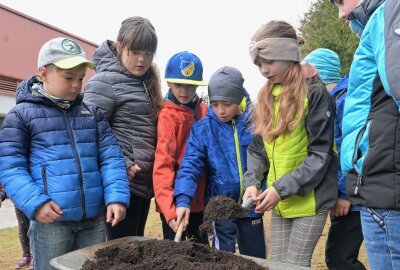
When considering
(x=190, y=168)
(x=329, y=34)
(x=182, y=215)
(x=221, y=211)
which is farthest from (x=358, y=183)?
(x=329, y=34)

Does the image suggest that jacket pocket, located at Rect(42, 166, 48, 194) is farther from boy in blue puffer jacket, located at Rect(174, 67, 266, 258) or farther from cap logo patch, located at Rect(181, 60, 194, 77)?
cap logo patch, located at Rect(181, 60, 194, 77)

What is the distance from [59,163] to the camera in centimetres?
250

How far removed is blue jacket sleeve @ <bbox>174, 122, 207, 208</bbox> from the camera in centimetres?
283

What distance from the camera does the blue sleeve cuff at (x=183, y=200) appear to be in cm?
279

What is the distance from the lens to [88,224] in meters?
2.67

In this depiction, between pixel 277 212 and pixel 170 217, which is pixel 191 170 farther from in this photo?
pixel 277 212

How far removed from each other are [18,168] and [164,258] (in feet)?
3.19

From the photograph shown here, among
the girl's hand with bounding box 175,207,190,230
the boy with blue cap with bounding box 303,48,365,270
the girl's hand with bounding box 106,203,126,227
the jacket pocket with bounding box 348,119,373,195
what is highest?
the jacket pocket with bounding box 348,119,373,195

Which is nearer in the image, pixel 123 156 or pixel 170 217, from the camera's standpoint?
pixel 170 217

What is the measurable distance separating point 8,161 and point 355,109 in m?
1.79

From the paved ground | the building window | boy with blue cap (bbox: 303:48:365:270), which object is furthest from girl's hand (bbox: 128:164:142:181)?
the building window

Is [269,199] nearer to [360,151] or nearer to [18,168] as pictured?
[360,151]

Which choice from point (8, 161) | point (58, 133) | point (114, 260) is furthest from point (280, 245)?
point (8, 161)

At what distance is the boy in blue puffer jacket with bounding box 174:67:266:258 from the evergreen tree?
33.2ft
